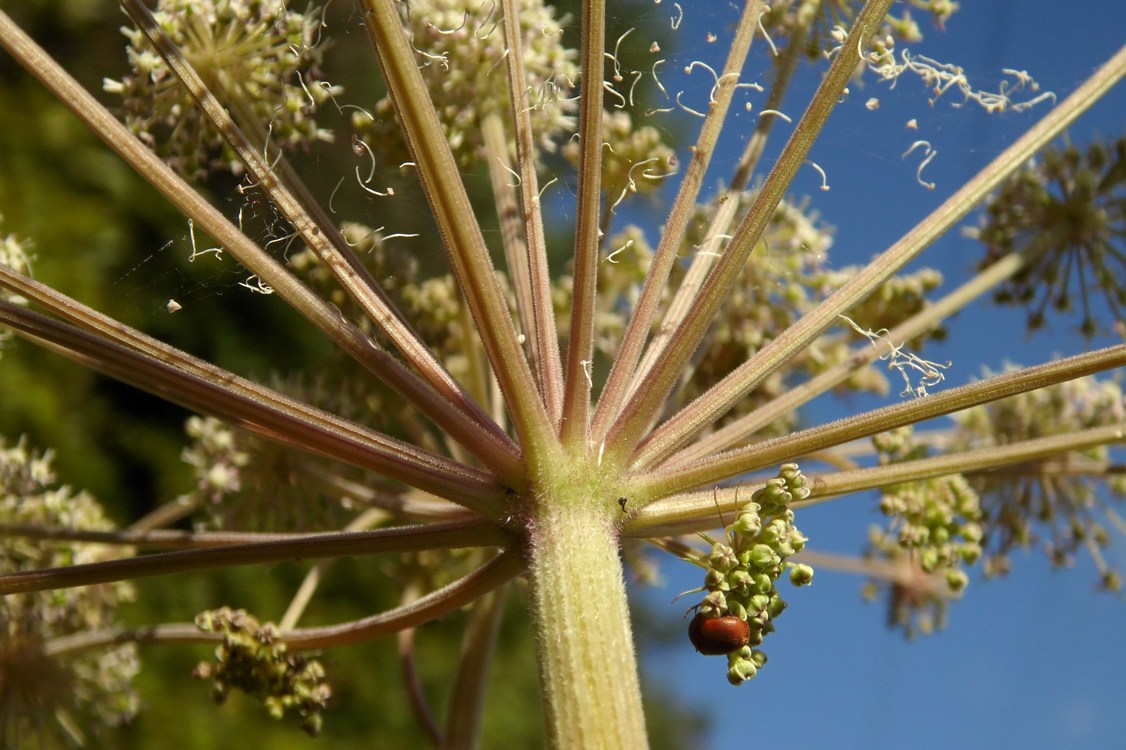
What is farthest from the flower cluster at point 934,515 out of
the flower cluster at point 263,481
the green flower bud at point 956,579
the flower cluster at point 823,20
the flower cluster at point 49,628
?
the flower cluster at point 49,628

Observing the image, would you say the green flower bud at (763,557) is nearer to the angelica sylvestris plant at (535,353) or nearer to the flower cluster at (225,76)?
the angelica sylvestris plant at (535,353)

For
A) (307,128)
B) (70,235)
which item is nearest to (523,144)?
(307,128)

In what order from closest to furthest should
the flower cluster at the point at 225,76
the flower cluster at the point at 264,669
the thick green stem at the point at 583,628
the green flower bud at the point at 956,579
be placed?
1. the thick green stem at the point at 583,628
2. the flower cluster at the point at 264,669
3. the flower cluster at the point at 225,76
4. the green flower bud at the point at 956,579

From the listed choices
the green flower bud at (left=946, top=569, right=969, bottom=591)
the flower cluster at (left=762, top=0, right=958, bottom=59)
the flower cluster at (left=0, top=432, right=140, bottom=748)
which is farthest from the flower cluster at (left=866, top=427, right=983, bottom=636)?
the flower cluster at (left=0, top=432, right=140, bottom=748)

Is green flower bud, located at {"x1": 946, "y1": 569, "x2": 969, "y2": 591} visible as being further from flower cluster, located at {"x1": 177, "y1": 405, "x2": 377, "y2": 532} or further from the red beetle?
flower cluster, located at {"x1": 177, "y1": 405, "x2": 377, "y2": 532}

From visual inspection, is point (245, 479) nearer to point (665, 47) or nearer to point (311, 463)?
point (311, 463)

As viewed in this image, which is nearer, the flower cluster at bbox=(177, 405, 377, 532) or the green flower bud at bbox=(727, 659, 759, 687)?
the green flower bud at bbox=(727, 659, 759, 687)

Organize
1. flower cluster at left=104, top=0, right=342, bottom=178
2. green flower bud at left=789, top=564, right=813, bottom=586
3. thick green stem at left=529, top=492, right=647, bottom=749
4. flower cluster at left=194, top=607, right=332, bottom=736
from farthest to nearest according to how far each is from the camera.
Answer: flower cluster at left=104, top=0, right=342, bottom=178 < flower cluster at left=194, top=607, right=332, bottom=736 < green flower bud at left=789, top=564, right=813, bottom=586 < thick green stem at left=529, top=492, right=647, bottom=749

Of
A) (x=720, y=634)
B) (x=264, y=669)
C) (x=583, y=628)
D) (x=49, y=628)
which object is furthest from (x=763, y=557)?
(x=49, y=628)
